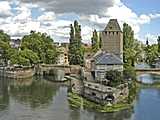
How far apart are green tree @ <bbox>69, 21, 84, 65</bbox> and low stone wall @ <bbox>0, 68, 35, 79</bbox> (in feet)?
28.7

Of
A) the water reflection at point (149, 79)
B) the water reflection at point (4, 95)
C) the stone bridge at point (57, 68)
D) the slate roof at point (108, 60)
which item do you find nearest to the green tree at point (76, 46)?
the stone bridge at point (57, 68)

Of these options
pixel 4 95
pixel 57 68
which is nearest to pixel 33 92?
pixel 4 95

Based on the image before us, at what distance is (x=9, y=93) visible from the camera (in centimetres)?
5419

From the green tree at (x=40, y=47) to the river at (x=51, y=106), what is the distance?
23.9 metres

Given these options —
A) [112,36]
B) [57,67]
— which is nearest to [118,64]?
[112,36]

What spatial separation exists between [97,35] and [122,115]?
50607 mm

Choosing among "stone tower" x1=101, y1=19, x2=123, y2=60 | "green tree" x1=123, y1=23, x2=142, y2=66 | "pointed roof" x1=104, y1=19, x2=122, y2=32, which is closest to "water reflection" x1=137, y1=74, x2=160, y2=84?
"green tree" x1=123, y1=23, x2=142, y2=66

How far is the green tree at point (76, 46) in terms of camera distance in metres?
79.2

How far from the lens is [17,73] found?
75125mm

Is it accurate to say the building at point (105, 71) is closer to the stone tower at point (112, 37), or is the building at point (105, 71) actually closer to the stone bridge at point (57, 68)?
the stone tower at point (112, 37)

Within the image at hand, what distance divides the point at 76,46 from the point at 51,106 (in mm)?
36842

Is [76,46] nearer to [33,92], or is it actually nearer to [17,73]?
[17,73]

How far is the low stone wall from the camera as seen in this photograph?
7475 centimetres

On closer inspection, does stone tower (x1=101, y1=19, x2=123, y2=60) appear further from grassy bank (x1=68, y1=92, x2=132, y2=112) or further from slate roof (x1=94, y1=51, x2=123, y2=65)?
grassy bank (x1=68, y1=92, x2=132, y2=112)
